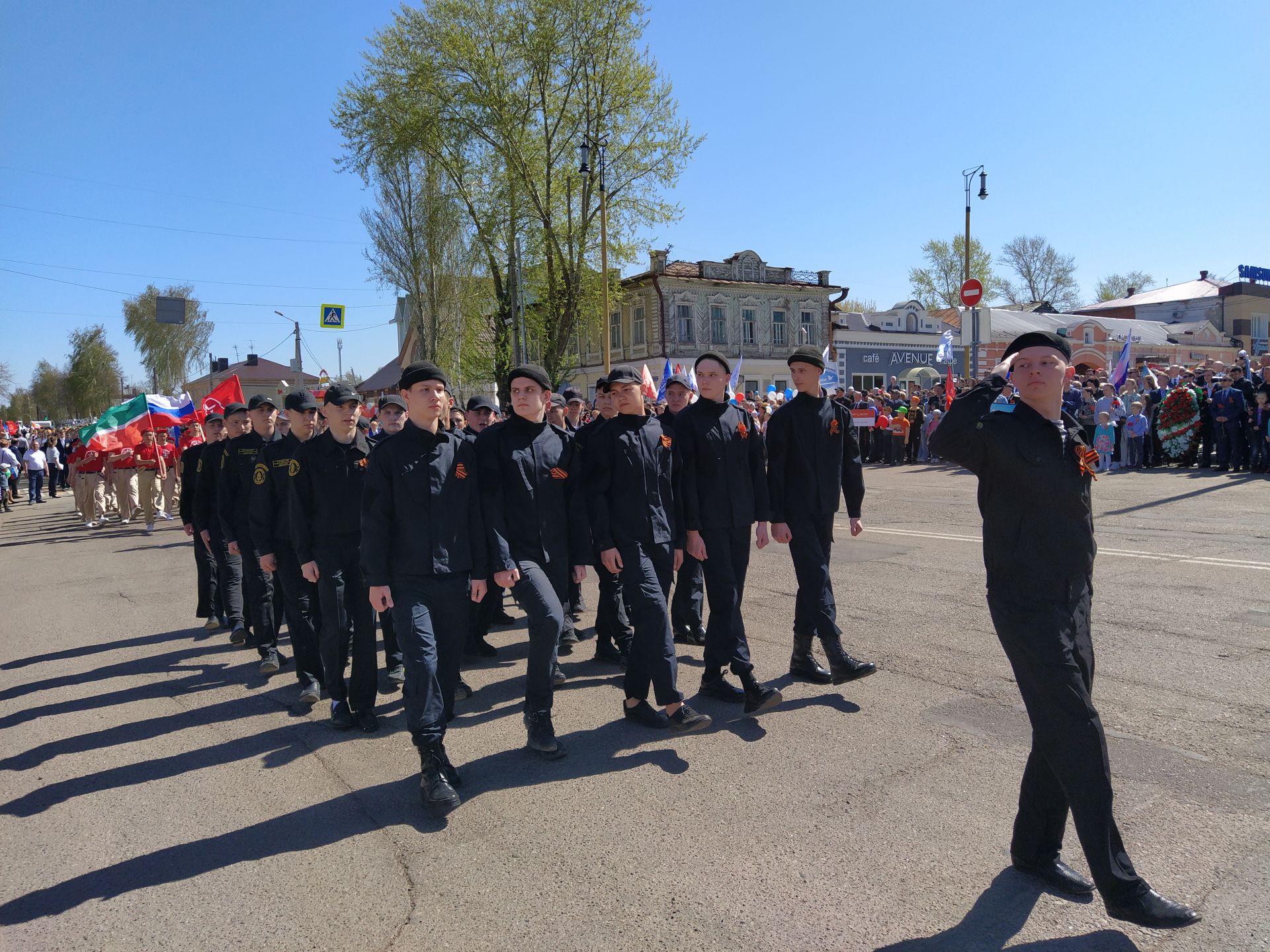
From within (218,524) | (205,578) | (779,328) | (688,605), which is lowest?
(688,605)

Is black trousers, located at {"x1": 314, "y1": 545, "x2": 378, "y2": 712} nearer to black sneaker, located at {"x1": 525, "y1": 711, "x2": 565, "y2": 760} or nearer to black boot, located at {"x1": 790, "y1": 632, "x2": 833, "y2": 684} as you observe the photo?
black sneaker, located at {"x1": 525, "y1": 711, "x2": 565, "y2": 760}

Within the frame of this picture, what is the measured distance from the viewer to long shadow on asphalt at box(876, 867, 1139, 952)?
2.72 meters

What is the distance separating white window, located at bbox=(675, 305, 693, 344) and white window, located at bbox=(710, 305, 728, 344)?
4.08 feet

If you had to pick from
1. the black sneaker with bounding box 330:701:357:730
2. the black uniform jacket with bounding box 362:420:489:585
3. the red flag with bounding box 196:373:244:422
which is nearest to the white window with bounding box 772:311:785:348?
the red flag with bounding box 196:373:244:422

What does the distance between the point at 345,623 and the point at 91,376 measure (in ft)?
296

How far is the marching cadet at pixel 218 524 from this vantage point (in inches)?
299

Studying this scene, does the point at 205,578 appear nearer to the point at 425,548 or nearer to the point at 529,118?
the point at 425,548

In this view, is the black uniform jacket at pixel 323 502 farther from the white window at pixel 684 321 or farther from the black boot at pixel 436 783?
the white window at pixel 684 321

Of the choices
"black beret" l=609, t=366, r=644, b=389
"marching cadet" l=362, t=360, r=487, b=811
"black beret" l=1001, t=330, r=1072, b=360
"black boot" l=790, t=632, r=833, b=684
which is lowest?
"black boot" l=790, t=632, r=833, b=684

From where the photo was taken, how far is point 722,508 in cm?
509

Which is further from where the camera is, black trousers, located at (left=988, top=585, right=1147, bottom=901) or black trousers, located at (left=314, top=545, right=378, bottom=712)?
black trousers, located at (left=314, top=545, right=378, bottom=712)

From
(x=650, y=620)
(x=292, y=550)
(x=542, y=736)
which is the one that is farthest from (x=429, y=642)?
(x=292, y=550)

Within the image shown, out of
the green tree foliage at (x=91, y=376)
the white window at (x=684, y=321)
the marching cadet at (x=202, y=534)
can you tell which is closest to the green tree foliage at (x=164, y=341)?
the green tree foliage at (x=91, y=376)

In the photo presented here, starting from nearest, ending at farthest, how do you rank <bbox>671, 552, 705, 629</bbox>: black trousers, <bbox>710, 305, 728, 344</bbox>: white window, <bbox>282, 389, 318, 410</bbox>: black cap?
<bbox>282, 389, 318, 410</bbox>: black cap → <bbox>671, 552, 705, 629</bbox>: black trousers → <bbox>710, 305, 728, 344</bbox>: white window
